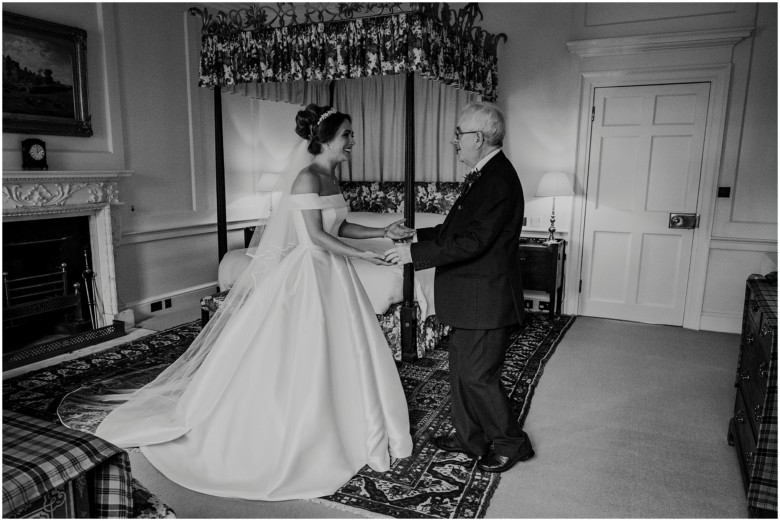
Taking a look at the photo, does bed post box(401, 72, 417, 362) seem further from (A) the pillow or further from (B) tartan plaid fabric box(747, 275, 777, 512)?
(B) tartan plaid fabric box(747, 275, 777, 512)

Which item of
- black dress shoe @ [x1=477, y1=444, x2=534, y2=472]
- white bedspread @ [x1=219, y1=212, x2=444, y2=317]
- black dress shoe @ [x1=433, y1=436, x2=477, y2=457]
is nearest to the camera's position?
black dress shoe @ [x1=477, y1=444, x2=534, y2=472]

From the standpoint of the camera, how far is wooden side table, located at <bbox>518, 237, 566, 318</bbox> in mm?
5539

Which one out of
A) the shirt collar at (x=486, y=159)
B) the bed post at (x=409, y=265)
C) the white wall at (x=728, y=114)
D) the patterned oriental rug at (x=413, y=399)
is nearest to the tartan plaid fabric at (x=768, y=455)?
the patterned oriental rug at (x=413, y=399)

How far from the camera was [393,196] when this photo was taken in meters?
6.44

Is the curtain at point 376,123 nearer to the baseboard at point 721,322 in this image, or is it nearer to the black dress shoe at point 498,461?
the baseboard at point 721,322

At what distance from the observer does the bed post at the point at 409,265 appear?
404 cm

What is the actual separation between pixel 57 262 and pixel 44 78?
1.52m

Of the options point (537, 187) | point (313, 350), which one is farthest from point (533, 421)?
point (537, 187)

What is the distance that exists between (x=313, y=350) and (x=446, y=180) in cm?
383

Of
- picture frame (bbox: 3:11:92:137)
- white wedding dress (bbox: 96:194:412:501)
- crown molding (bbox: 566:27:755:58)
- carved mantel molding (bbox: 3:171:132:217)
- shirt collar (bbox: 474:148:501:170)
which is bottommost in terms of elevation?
white wedding dress (bbox: 96:194:412:501)

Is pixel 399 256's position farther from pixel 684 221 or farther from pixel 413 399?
pixel 684 221

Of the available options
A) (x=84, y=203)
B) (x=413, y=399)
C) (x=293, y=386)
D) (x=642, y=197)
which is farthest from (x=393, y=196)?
(x=293, y=386)

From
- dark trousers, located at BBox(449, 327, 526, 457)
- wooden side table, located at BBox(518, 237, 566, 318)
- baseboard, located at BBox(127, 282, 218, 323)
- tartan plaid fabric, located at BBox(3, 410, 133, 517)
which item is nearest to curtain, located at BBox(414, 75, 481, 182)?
wooden side table, located at BBox(518, 237, 566, 318)

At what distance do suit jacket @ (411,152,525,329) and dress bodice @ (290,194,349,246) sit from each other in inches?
24.7
